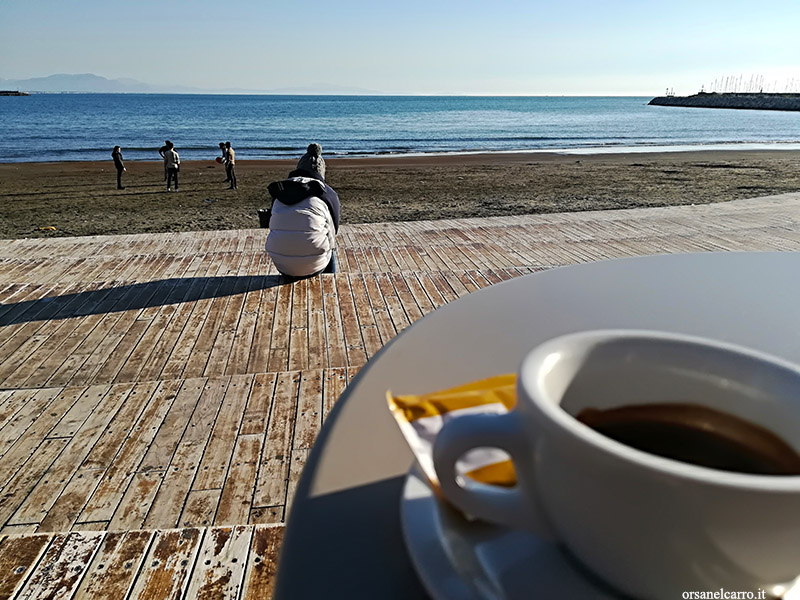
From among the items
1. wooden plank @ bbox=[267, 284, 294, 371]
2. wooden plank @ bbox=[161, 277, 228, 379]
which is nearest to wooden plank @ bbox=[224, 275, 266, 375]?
wooden plank @ bbox=[267, 284, 294, 371]

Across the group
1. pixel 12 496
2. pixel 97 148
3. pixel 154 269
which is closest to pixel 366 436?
pixel 12 496

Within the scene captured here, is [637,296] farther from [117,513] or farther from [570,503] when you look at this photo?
[117,513]

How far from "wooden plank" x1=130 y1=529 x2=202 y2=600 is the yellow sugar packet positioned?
1551 millimetres

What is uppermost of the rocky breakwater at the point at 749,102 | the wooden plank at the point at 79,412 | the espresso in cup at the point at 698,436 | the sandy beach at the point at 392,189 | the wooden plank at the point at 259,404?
the rocky breakwater at the point at 749,102

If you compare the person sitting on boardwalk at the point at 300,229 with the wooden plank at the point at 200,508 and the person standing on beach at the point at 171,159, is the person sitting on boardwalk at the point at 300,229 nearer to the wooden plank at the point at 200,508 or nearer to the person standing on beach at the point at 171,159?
the wooden plank at the point at 200,508

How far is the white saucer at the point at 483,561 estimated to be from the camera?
1.42ft

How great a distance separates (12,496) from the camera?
2.29 meters

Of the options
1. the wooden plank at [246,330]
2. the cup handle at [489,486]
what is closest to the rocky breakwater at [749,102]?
the wooden plank at [246,330]

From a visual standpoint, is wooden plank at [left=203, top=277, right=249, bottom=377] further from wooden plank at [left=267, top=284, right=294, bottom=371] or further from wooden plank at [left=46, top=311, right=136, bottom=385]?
wooden plank at [left=46, top=311, right=136, bottom=385]

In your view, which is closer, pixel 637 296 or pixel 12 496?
pixel 637 296

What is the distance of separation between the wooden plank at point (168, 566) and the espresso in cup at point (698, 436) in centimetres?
169

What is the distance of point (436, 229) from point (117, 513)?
16.8 ft

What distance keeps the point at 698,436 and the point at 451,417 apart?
196mm

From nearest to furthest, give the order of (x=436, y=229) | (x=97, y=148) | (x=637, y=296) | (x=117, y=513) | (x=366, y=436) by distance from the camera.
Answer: (x=366, y=436) → (x=637, y=296) → (x=117, y=513) → (x=436, y=229) → (x=97, y=148)
